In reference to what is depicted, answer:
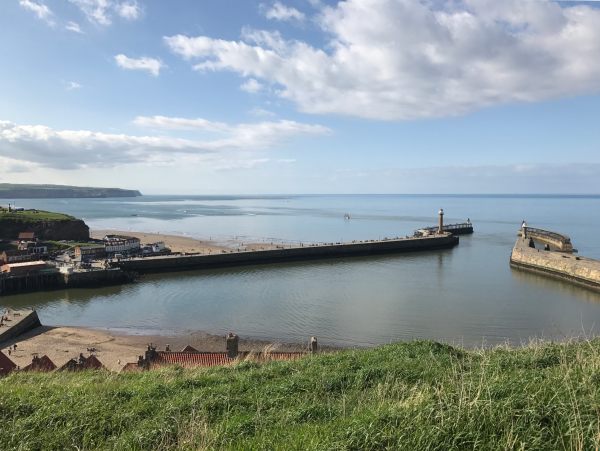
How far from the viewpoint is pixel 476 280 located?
3762cm

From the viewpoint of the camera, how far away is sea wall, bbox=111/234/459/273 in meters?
43.8

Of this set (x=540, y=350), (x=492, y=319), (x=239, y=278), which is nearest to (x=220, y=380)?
(x=540, y=350)

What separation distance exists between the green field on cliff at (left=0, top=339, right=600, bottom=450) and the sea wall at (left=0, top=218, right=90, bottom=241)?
63507mm

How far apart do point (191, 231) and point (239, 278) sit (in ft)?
142

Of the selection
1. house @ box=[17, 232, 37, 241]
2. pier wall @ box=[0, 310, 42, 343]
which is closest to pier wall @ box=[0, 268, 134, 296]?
pier wall @ box=[0, 310, 42, 343]

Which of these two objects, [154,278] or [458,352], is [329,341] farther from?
[154,278]

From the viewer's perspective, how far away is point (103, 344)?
856 inches

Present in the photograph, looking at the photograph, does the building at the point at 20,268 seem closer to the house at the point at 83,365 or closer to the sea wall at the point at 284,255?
the sea wall at the point at 284,255

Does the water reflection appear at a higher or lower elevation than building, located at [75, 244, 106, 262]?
lower

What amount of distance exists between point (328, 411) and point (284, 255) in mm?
44629

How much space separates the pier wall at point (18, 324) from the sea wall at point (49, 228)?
135 feet

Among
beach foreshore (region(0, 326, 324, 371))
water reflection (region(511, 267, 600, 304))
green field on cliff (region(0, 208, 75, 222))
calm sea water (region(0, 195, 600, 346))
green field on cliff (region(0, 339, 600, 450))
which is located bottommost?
beach foreshore (region(0, 326, 324, 371))

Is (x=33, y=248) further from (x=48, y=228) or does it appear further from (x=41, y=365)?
(x=41, y=365)

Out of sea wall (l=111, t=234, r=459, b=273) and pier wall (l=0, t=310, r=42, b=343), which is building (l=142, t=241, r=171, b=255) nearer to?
sea wall (l=111, t=234, r=459, b=273)
